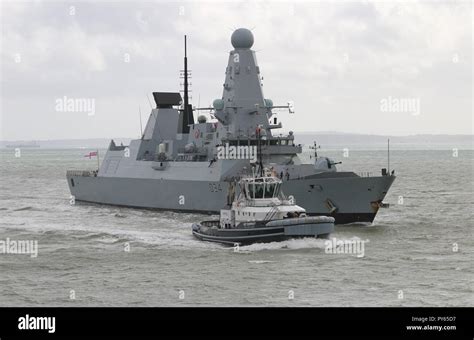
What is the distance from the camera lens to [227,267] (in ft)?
98.9

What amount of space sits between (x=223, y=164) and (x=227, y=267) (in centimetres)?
1645

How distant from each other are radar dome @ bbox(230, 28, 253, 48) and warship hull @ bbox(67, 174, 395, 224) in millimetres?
9428

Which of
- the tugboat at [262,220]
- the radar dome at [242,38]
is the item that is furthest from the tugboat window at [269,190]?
the radar dome at [242,38]

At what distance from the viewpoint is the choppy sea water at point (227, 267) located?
25.2 m

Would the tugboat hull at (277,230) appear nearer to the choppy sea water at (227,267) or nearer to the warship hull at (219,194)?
the choppy sea water at (227,267)

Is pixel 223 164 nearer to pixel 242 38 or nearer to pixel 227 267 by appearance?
→ pixel 242 38

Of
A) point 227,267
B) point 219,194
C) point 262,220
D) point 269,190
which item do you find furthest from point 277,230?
point 219,194

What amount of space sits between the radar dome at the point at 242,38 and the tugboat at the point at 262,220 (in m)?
16.5

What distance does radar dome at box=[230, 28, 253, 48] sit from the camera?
50.0m

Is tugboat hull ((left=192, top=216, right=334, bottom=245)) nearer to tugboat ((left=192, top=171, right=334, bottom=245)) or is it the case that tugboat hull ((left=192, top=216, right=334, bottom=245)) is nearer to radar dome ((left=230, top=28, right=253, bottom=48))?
tugboat ((left=192, top=171, right=334, bottom=245))

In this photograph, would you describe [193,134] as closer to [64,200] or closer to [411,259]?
[64,200]

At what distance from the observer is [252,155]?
46750 millimetres

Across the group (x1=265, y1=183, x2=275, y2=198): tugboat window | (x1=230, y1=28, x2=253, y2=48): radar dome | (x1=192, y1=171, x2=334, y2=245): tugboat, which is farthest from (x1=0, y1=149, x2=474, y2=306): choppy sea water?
(x1=230, y1=28, x2=253, y2=48): radar dome
